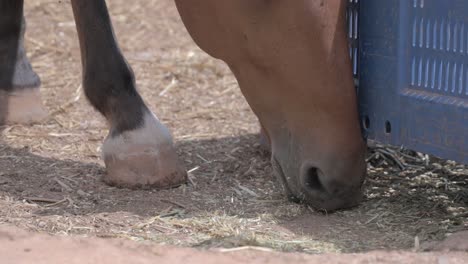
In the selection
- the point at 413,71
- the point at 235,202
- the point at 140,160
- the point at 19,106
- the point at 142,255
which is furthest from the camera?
the point at 19,106

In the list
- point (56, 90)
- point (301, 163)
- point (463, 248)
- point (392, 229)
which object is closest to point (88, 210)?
point (301, 163)

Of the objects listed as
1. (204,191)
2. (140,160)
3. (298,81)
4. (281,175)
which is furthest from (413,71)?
(140,160)

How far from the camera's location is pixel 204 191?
333 centimetres

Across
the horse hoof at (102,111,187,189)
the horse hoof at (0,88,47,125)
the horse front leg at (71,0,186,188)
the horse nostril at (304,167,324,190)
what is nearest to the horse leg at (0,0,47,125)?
the horse hoof at (0,88,47,125)

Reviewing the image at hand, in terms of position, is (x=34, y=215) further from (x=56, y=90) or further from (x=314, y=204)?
(x=56, y=90)

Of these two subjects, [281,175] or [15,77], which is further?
[15,77]

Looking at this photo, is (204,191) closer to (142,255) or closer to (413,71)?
(413,71)

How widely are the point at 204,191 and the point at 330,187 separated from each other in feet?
1.89

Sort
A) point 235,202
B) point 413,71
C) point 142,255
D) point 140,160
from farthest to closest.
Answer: point 140,160 → point 235,202 → point 413,71 → point 142,255

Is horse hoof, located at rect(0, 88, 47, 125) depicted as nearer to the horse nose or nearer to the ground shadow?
the ground shadow

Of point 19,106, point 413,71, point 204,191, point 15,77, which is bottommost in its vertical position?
point 204,191

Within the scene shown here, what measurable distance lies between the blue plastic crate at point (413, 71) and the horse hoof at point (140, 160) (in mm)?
673

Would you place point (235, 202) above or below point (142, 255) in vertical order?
below

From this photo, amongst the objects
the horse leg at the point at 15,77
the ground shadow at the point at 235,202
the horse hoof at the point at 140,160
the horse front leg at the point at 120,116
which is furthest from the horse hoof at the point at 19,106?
the horse hoof at the point at 140,160
